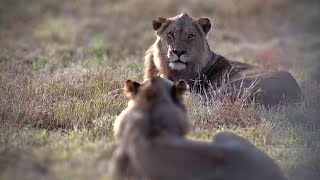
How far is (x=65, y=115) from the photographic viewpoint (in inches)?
304

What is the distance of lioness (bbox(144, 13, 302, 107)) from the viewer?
353 inches

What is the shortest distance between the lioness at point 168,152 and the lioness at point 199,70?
3275 millimetres

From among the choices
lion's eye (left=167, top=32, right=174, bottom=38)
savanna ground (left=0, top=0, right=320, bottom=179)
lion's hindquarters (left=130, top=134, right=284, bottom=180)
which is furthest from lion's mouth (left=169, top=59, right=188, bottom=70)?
lion's hindquarters (left=130, top=134, right=284, bottom=180)

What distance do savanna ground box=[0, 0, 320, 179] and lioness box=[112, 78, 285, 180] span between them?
43cm

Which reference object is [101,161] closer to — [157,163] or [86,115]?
[157,163]

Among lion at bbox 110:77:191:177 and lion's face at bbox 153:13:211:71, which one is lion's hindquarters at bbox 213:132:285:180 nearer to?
lion at bbox 110:77:191:177

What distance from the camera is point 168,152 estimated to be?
5.06 metres

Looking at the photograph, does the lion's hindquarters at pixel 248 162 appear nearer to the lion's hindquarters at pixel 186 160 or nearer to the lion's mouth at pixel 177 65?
the lion's hindquarters at pixel 186 160

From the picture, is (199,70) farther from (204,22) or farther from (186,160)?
(186,160)

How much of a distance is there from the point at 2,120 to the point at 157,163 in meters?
2.91

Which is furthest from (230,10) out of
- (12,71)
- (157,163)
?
(157,163)

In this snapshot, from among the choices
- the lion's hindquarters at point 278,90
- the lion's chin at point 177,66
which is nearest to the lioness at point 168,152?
the lion's hindquarters at point 278,90

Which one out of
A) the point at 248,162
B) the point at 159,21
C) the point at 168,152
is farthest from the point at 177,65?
the point at 168,152

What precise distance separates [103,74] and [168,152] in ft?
16.0
